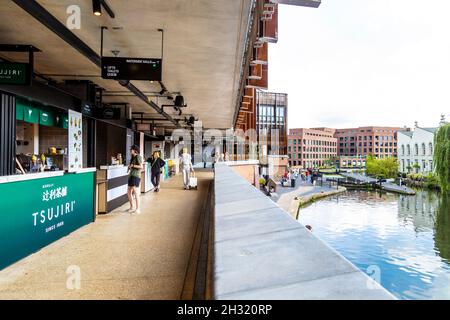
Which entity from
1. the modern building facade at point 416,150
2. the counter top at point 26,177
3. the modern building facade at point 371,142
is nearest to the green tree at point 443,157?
the counter top at point 26,177

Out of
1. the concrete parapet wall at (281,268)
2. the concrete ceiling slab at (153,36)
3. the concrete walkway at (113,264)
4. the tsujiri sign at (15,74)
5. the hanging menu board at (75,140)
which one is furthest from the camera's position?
the hanging menu board at (75,140)

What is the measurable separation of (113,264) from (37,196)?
1483 mm

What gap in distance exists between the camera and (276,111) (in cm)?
7744

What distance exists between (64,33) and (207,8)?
2.48m

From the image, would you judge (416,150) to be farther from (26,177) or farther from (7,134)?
(26,177)

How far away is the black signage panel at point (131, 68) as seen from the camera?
6.94 m

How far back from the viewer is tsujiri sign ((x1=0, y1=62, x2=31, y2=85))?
20.0 feet

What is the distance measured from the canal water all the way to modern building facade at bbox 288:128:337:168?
57691mm

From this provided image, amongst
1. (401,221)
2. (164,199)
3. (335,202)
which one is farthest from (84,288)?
(335,202)

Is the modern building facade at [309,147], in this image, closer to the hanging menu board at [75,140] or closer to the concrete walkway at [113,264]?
the hanging menu board at [75,140]

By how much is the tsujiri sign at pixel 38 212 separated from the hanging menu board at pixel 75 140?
2.90 meters

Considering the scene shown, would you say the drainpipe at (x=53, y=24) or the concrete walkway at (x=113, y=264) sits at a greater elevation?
the drainpipe at (x=53, y=24)

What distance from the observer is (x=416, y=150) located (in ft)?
264

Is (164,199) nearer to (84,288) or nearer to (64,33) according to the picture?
(64,33)
